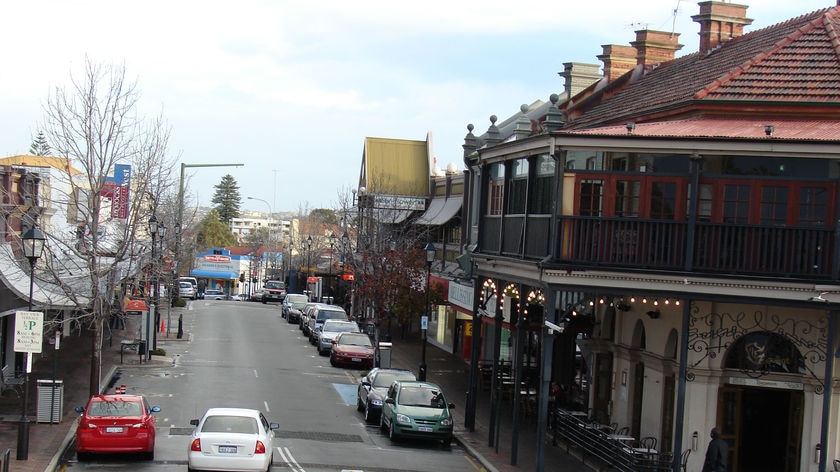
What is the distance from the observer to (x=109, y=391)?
34125mm

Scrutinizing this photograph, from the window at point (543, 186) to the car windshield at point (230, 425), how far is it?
25.3 feet

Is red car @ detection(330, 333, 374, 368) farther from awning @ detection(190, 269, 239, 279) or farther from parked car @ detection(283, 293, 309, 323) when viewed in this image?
awning @ detection(190, 269, 239, 279)

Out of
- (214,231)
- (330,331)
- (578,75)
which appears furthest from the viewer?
(214,231)

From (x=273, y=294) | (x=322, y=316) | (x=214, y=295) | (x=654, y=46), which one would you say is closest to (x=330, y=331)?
(x=322, y=316)

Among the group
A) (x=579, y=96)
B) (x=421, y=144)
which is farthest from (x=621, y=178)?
(x=421, y=144)

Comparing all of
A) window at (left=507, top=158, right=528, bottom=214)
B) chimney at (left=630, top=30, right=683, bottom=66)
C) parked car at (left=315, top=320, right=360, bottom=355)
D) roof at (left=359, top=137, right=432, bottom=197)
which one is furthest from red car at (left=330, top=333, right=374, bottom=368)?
window at (left=507, top=158, right=528, bottom=214)

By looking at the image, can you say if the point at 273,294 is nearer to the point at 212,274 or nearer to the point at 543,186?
the point at 212,274

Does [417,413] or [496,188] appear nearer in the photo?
[417,413]

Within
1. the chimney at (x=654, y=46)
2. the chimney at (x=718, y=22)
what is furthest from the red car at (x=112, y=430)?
the chimney at (x=654, y=46)

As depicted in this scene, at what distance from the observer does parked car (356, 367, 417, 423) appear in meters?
30.2

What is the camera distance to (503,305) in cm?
2802

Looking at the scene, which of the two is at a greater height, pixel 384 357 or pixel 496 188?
pixel 496 188

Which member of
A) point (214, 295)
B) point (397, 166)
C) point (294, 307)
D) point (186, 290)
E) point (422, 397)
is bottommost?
point (214, 295)

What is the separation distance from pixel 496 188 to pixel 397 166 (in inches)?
1467
